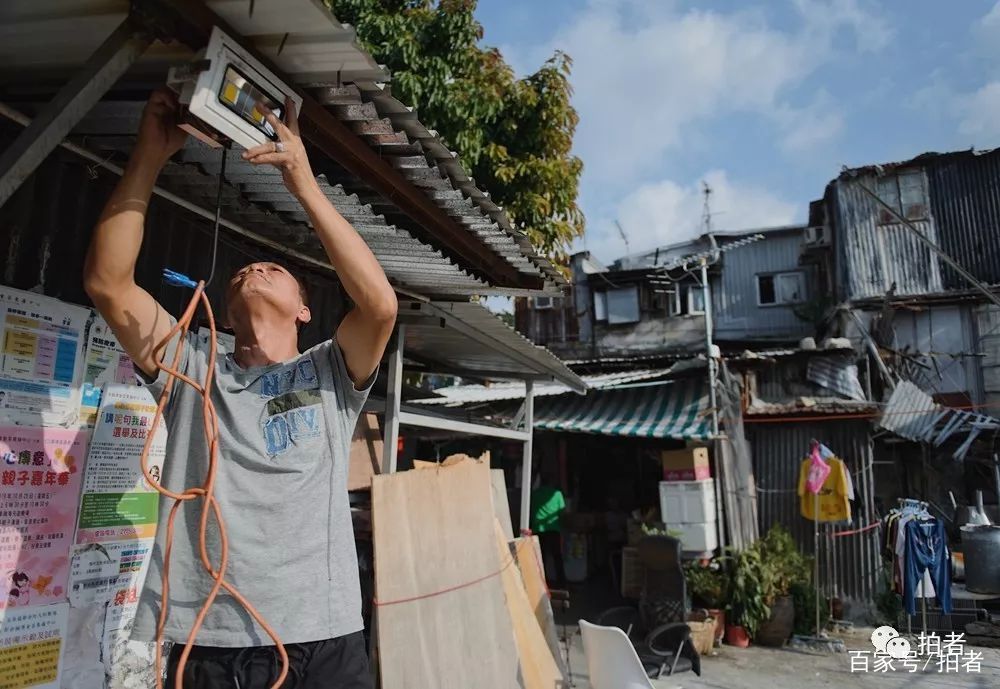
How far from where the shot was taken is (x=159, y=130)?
1.79 meters

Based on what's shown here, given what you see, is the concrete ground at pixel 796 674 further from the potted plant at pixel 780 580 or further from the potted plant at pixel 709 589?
the potted plant at pixel 709 589

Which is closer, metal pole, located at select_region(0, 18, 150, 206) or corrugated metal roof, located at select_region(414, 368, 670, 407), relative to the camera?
metal pole, located at select_region(0, 18, 150, 206)

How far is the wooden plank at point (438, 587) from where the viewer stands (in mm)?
3725

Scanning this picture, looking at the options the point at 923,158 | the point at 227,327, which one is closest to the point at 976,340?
the point at 923,158

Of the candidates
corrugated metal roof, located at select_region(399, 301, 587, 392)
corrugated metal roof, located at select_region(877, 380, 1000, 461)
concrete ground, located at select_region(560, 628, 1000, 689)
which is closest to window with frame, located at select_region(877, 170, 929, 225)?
corrugated metal roof, located at select_region(877, 380, 1000, 461)

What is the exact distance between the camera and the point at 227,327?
10.4ft

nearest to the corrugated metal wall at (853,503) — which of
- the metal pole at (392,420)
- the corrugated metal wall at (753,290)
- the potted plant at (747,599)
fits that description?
the potted plant at (747,599)

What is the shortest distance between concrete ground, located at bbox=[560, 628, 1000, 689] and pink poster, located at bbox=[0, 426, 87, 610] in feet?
18.5

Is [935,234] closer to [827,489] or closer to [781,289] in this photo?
[781,289]

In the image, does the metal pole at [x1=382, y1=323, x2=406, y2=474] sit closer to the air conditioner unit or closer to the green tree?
the green tree

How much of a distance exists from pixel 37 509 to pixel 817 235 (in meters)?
20.7

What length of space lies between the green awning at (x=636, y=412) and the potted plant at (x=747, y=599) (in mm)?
1808

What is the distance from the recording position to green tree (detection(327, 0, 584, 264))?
8.10 m

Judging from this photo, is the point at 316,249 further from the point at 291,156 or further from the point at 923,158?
the point at 923,158
